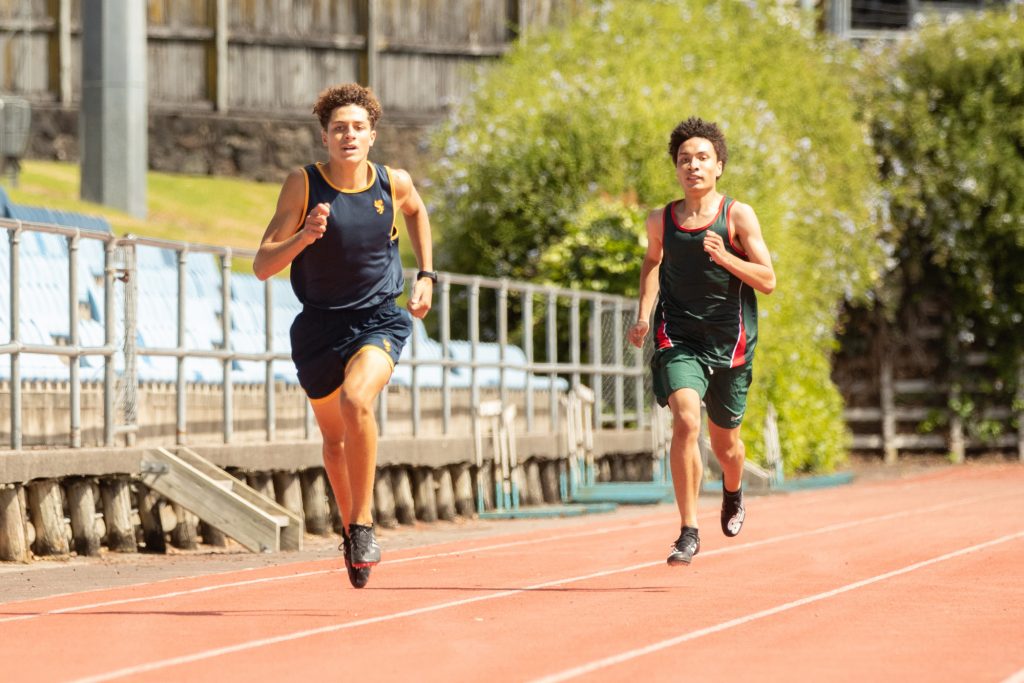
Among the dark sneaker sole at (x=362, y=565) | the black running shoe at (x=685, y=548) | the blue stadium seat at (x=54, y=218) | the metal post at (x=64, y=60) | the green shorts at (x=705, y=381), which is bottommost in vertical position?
the black running shoe at (x=685, y=548)

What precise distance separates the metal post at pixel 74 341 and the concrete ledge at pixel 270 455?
0.20 m

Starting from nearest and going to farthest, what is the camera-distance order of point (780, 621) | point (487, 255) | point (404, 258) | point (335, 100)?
point (780, 621)
point (335, 100)
point (487, 255)
point (404, 258)

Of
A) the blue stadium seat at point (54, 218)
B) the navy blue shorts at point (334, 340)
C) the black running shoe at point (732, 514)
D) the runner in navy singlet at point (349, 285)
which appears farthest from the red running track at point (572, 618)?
the blue stadium seat at point (54, 218)

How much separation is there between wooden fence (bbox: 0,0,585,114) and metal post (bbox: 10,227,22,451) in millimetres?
24232

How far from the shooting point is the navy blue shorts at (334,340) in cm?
974

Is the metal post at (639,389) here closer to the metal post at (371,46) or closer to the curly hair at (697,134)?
the curly hair at (697,134)

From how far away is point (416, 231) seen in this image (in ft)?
33.6

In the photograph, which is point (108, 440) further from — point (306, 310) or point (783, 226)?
point (783, 226)

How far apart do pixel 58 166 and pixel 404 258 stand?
673 centimetres

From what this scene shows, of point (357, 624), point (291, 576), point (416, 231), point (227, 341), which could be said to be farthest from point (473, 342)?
point (357, 624)

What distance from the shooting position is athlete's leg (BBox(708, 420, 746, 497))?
38.1ft

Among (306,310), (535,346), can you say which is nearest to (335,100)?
(306,310)

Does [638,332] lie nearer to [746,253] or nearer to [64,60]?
[746,253]

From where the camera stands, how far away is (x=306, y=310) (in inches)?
389
